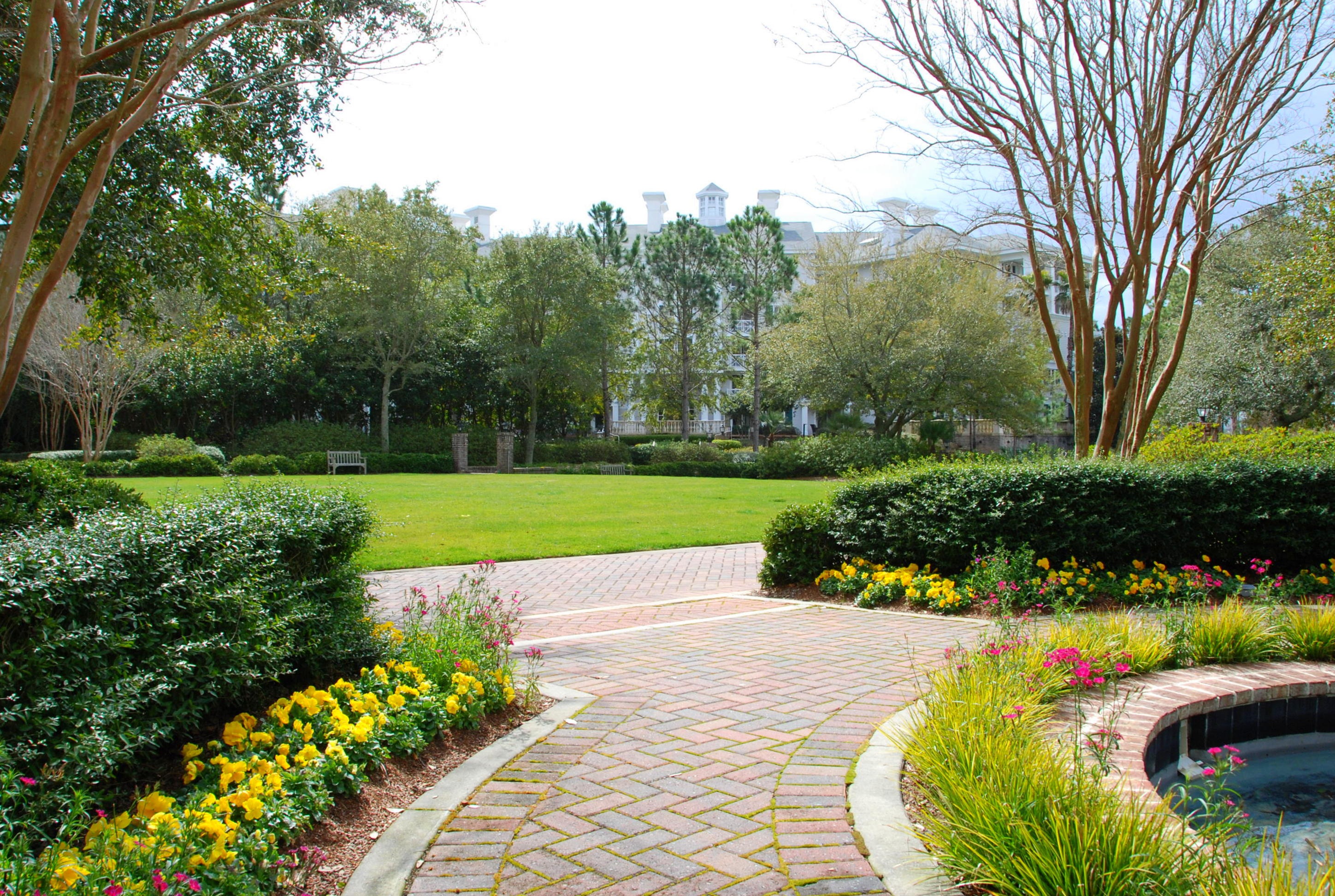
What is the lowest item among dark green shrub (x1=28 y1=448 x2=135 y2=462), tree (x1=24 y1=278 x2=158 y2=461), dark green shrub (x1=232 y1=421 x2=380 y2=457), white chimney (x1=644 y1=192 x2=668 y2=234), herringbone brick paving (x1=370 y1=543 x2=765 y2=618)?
herringbone brick paving (x1=370 y1=543 x2=765 y2=618)

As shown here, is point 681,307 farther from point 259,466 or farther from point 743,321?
point 259,466

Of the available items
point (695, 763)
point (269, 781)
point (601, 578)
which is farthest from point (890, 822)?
point (601, 578)

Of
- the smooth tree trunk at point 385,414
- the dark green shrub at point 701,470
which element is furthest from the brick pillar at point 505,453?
the dark green shrub at point 701,470

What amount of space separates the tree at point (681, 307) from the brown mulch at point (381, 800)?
33785mm

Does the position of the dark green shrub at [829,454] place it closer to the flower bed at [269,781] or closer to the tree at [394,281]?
the tree at [394,281]

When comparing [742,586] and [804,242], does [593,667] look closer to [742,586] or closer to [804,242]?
[742,586]

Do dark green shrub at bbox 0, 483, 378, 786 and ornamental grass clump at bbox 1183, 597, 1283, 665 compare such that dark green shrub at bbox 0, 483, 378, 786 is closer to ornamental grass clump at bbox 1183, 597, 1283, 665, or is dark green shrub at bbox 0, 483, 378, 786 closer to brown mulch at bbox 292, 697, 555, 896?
brown mulch at bbox 292, 697, 555, 896

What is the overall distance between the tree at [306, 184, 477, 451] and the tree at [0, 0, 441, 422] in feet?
63.4

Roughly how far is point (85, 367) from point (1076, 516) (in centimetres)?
2609

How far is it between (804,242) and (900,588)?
47.2 m

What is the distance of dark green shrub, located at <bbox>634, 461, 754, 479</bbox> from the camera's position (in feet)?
102

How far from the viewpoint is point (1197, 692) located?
192 inches

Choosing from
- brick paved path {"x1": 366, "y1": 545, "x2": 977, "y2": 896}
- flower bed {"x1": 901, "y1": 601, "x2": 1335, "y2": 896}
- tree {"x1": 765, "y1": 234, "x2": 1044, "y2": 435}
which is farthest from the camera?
Result: tree {"x1": 765, "y1": 234, "x2": 1044, "y2": 435}

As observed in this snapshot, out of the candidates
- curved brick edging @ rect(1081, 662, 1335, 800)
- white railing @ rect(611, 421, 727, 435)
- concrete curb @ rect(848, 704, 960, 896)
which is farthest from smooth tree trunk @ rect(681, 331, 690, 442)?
concrete curb @ rect(848, 704, 960, 896)
